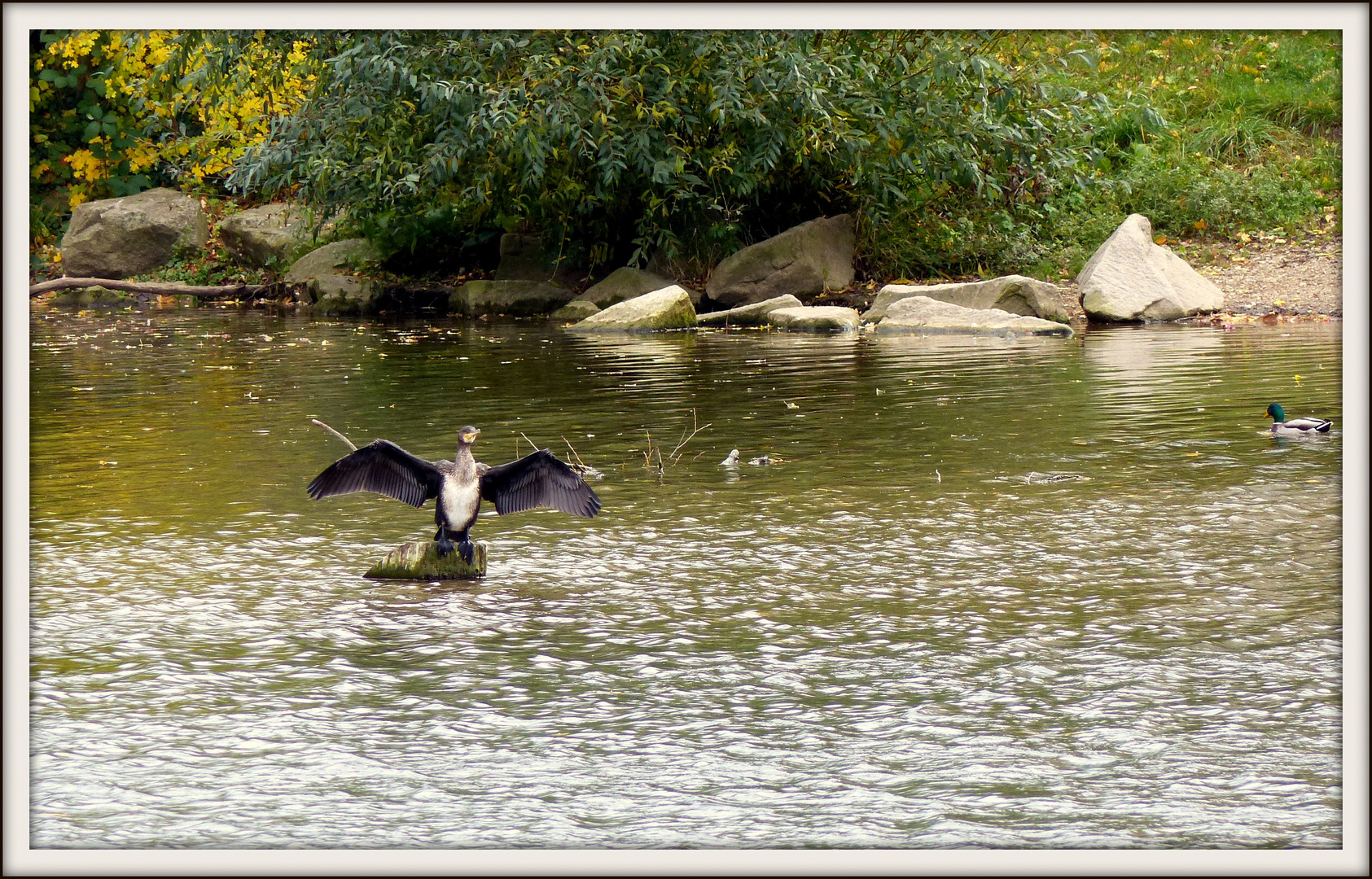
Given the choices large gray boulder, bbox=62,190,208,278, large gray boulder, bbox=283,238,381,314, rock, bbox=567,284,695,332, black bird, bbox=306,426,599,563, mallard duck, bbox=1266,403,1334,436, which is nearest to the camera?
black bird, bbox=306,426,599,563

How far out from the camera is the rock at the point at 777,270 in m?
24.0

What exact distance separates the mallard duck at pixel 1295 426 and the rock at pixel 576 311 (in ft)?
47.2

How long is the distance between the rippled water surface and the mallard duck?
0.32 ft

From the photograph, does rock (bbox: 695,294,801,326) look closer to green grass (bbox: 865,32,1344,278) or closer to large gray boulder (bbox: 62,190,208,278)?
green grass (bbox: 865,32,1344,278)

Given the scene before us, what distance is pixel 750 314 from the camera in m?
23.0

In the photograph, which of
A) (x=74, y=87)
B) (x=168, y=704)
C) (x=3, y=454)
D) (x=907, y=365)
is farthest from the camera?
(x=74, y=87)

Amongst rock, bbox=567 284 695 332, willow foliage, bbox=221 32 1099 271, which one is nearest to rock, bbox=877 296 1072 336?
willow foliage, bbox=221 32 1099 271

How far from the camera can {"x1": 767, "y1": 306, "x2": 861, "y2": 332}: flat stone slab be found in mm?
21686

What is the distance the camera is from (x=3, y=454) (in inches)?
185

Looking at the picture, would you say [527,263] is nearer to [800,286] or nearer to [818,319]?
[800,286]

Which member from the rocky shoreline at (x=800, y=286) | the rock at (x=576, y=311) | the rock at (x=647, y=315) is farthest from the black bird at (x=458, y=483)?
the rock at (x=576, y=311)
